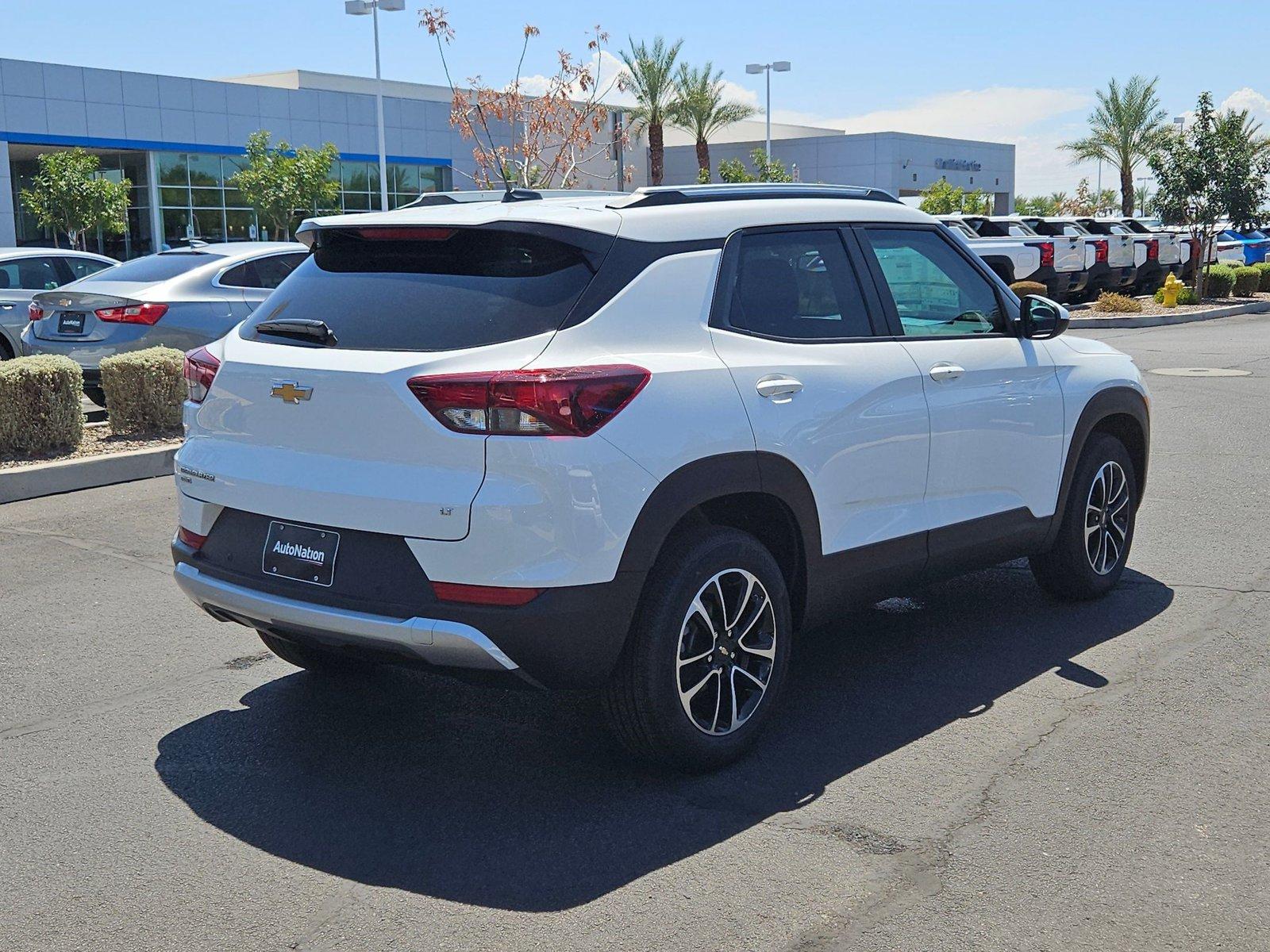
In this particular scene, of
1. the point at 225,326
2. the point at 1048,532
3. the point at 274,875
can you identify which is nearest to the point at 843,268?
the point at 1048,532

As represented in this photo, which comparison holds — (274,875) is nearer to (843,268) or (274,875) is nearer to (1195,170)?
(843,268)

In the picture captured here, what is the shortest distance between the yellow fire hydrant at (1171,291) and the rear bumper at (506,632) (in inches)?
1042

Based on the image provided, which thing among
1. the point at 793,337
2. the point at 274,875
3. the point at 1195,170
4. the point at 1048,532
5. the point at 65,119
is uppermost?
the point at 65,119

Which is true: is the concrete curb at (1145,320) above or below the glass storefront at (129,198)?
below

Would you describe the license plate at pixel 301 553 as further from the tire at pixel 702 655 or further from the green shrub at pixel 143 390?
the green shrub at pixel 143 390

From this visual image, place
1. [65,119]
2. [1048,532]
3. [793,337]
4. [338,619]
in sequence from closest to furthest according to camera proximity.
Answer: [338,619] < [793,337] < [1048,532] < [65,119]

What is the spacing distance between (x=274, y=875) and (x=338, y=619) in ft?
2.44

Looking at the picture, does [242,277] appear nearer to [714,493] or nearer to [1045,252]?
[714,493]

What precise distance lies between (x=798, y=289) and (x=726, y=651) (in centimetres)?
132

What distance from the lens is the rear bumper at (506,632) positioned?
3.91 m

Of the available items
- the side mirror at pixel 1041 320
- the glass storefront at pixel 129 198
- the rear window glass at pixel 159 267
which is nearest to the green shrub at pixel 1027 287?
the rear window glass at pixel 159 267

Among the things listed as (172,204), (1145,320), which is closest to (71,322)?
(1145,320)

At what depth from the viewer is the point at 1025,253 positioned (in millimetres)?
25391

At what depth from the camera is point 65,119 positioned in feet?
143
